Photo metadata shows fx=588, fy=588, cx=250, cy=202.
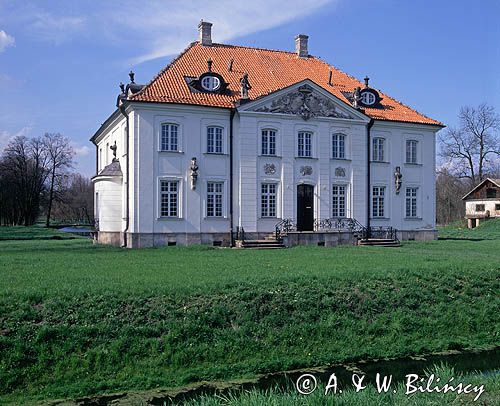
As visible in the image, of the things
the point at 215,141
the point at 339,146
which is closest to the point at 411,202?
the point at 339,146

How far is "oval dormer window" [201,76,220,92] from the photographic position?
100 feet

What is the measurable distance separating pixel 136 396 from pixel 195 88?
22615 millimetres

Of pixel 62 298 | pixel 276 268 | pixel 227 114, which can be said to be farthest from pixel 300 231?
pixel 62 298

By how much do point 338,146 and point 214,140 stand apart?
23.7 feet

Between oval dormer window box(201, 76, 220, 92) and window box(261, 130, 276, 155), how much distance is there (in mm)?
3405

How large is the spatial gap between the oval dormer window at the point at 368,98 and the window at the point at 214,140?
953cm

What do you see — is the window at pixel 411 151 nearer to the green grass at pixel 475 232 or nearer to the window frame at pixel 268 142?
the green grass at pixel 475 232

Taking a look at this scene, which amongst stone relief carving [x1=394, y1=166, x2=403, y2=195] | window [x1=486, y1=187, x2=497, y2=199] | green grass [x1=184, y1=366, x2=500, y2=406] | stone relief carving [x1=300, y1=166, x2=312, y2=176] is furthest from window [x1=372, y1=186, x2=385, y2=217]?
window [x1=486, y1=187, x2=497, y2=199]

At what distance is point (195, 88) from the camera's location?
3027cm

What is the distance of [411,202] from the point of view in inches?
1382

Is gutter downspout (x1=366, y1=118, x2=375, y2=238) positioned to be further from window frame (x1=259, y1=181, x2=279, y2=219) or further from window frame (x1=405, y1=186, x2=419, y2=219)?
window frame (x1=259, y1=181, x2=279, y2=219)

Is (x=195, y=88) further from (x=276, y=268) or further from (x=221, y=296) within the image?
(x=221, y=296)

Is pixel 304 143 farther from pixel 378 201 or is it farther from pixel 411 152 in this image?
pixel 411 152

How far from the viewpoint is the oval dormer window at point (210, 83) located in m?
30.5
